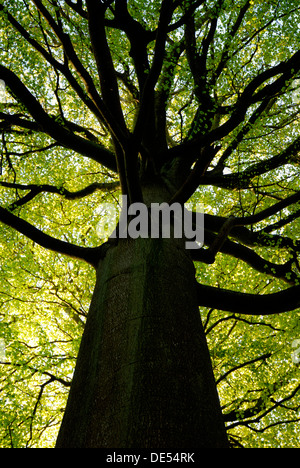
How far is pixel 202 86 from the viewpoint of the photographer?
5781 millimetres

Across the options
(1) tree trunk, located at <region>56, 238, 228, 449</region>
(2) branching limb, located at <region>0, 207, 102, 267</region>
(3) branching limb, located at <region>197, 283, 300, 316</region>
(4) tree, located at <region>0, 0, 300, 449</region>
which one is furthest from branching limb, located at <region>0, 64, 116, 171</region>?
(3) branching limb, located at <region>197, 283, 300, 316</region>

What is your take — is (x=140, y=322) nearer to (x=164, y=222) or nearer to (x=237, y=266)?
(x=164, y=222)

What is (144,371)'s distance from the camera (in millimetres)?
1774

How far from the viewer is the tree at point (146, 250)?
1.81 meters

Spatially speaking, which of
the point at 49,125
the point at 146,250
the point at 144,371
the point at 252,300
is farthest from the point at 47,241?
the point at 252,300

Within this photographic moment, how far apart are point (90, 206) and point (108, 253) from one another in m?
5.71

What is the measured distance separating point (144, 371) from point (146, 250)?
128cm

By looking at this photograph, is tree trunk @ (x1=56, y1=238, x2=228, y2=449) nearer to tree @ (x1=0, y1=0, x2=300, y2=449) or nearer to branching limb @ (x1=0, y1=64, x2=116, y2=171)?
tree @ (x1=0, y1=0, x2=300, y2=449)

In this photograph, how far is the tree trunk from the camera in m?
1.56

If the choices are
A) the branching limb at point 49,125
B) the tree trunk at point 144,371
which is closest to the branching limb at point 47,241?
the tree trunk at point 144,371

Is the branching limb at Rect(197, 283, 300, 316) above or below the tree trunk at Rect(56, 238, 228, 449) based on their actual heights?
Answer: above

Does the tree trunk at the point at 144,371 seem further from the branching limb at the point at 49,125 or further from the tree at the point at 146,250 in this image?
the branching limb at the point at 49,125
